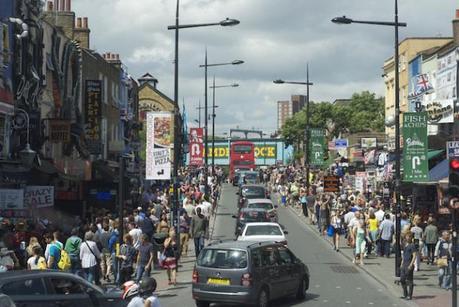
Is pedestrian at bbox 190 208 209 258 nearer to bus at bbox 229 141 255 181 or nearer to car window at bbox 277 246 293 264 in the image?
car window at bbox 277 246 293 264

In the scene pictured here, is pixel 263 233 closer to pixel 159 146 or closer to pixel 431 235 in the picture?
pixel 159 146

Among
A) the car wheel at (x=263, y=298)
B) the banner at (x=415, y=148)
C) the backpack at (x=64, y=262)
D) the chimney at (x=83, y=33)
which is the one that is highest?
the chimney at (x=83, y=33)

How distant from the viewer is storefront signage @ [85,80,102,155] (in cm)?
3369

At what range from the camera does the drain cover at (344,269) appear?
24.6 m

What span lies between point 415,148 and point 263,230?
5.63 metres

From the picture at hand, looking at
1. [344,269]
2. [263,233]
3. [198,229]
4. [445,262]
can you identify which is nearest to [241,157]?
[198,229]

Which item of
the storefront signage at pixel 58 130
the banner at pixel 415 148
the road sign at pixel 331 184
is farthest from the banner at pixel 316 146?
the storefront signage at pixel 58 130

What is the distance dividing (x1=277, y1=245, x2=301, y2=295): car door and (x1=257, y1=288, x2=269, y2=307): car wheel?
0.83 meters

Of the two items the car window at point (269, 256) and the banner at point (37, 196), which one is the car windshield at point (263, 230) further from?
the car window at point (269, 256)

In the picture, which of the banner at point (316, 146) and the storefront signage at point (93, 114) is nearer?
the storefront signage at point (93, 114)

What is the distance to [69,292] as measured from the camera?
513 inches

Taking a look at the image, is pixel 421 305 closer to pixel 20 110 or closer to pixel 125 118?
pixel 20 110

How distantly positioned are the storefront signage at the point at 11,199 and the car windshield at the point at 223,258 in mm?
6861

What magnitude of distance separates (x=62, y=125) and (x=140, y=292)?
18.4 metres
